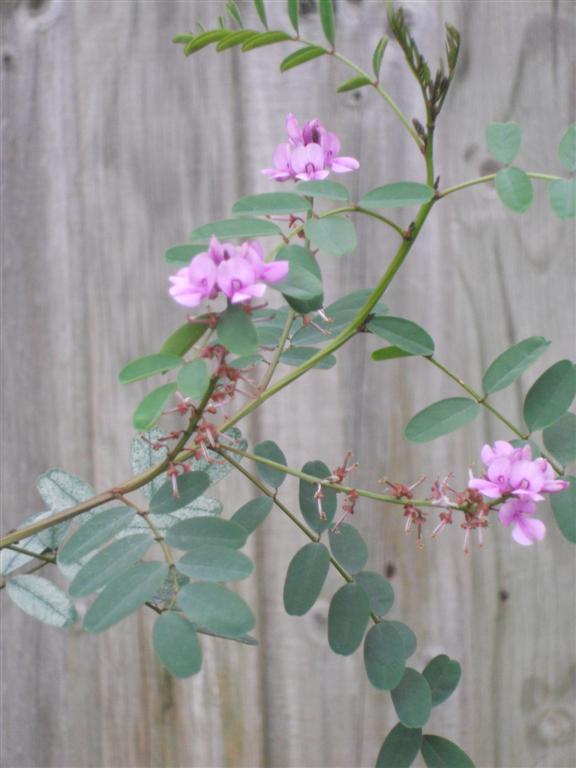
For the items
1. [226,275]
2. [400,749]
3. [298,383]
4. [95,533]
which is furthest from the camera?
[298,383]

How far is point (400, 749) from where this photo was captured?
0.57 meters

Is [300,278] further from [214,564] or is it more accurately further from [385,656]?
[385,656]

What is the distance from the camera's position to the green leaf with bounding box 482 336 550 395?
533 mm

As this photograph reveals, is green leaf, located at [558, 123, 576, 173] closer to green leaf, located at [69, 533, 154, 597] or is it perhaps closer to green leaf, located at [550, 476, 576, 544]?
green leaf, located at [550, 476, 576, 544]

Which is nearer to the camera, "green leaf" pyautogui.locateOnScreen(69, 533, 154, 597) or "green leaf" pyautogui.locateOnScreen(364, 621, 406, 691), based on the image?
"green leaf" pyautogui.locateOnScreen(69, 533, 154, 597)

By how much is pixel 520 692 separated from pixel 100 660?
0.65m

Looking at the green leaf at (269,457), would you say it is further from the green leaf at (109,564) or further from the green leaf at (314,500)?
the green leaf at (109,564)

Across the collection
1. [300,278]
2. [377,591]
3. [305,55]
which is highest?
[305,55]

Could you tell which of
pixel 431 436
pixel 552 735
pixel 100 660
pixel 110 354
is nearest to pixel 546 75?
pixel 110 354

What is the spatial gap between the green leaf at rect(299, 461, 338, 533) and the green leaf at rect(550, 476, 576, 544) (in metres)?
0.16

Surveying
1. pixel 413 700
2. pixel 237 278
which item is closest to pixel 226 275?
pixel 237 278

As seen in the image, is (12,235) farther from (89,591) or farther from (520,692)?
(520,692)

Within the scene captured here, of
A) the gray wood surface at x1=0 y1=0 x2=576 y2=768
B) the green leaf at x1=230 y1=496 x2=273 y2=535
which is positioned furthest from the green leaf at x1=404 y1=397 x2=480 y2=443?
the gray wood surface at x1=0 y1=0 x2=576 y2=768

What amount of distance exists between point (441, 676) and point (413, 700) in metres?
0.06
